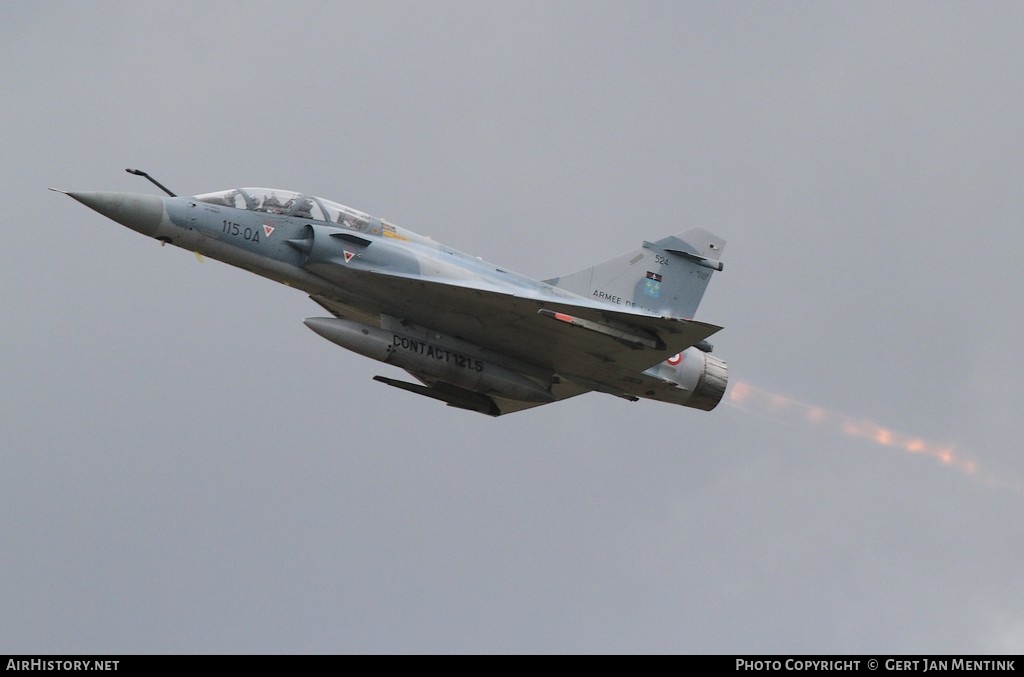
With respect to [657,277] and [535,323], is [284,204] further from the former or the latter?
[657,277]

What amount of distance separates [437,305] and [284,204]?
3.14 metres

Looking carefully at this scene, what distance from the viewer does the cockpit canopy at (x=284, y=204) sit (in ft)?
75.9

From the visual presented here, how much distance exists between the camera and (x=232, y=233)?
22.9 meters

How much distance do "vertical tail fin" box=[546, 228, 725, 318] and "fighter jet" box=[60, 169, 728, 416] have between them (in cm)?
5

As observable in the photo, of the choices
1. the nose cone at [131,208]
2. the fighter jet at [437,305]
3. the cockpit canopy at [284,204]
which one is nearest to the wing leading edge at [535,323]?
the fighter jet at [437,305]

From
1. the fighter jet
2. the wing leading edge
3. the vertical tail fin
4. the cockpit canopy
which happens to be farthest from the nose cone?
the vertical tail fin

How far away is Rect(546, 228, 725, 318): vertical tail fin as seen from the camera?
25922 millimetres

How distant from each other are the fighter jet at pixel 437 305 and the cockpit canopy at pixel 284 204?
0.02 meters

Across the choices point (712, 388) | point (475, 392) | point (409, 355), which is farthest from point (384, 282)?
point (712, 388)

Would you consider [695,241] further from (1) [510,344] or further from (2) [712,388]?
(1) [510,344]

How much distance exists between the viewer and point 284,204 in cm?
2328

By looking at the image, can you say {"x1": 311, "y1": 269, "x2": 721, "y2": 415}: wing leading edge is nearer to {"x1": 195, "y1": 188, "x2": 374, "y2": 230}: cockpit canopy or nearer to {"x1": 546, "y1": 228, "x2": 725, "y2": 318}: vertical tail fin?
{"x1": 546, "y1": 228, "x2": 725, "y2": 318}: vertical tail fin
